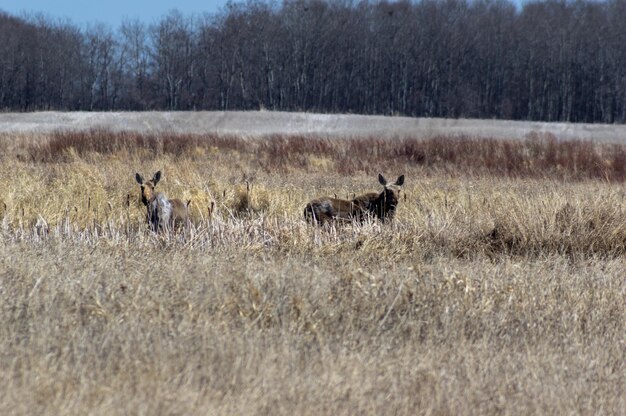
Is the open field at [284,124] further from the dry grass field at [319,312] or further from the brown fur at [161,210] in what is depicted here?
the brown fur at [161,210]

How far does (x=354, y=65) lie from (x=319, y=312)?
187 feet

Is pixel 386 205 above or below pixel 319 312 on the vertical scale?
above

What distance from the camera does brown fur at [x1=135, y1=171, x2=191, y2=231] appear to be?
10969mm

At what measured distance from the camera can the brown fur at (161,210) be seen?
11.0 metres

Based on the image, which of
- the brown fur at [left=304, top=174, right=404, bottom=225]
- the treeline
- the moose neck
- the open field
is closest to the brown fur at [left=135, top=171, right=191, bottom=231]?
the brown fur at [left=304, top=174, right=404, bottom=225]

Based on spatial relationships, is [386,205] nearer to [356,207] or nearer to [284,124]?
[356,207]

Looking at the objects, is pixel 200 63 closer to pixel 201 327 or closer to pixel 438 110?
pixel 438 110

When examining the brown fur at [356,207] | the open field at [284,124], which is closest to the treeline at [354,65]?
the open field at [284,124]

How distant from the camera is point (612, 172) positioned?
2369 cm

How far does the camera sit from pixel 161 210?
36.6ft

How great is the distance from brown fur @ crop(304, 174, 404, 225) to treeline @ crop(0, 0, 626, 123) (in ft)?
158

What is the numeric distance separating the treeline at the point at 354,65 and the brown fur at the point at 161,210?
48861mm

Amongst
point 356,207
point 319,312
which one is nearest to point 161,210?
point 356,207

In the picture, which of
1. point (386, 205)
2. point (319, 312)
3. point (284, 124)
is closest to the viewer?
point (319, 312)
